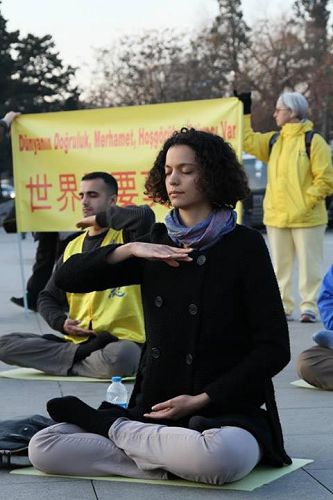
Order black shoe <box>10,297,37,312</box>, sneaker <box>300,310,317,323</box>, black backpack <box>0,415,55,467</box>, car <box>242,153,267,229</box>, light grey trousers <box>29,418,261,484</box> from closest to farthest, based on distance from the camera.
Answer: light grey trousers <box>29,418,261,484</box> → black backpack <box>0,415,55,467</box> → sneaker <box>300,310,317,323</box> → black shoe <box>10,297,37,312</box> → car <box>242,153,267,229</box>

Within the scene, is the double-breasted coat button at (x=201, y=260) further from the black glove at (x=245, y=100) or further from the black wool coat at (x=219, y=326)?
the black glove at (x=245, y=100)

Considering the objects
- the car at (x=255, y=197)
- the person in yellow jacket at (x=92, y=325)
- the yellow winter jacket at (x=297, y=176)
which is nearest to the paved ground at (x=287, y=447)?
the person in yellow jacket at (x=92, y=325)

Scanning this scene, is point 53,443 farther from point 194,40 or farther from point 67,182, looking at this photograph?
point 194,40

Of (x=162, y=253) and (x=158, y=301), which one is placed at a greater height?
(x=162, y=253)

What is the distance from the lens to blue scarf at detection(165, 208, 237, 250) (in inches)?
193

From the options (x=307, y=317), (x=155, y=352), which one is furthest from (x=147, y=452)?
(x=307, y=317)

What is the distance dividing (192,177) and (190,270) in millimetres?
380

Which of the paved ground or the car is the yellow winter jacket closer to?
the paved ground

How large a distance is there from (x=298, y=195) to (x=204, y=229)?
18.7ft

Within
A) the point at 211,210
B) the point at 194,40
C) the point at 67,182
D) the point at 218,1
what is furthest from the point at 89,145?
the point at 218,1

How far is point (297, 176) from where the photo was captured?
1054cm

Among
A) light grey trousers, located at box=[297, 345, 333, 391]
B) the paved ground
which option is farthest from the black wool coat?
light grey trousers, located at box=[297, 345, 333, 391]

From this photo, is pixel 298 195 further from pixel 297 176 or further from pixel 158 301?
pixel 158 301

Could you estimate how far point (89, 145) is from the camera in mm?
10922
